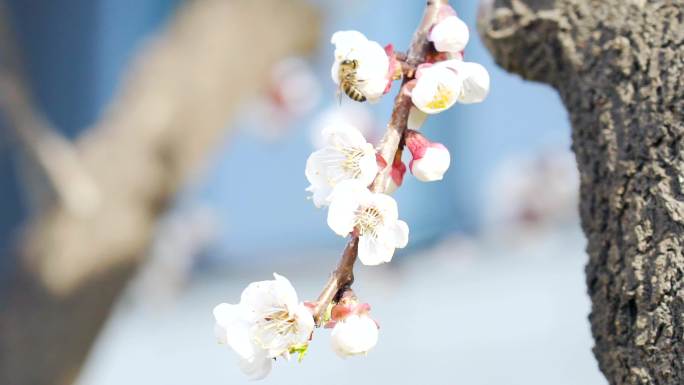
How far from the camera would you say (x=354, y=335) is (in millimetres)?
439

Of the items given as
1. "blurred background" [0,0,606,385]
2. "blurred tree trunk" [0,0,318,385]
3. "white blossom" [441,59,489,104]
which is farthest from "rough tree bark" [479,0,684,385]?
"blurred tree trunk" [0,0,318,385]

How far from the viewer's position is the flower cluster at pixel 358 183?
0.44m

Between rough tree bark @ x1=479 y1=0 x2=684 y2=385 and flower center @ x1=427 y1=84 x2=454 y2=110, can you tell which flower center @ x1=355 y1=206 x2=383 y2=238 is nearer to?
flower center @ x1=427 y1=84 x2=454 y2=110

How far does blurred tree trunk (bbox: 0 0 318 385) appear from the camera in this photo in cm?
132

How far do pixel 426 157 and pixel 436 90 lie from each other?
0.03m

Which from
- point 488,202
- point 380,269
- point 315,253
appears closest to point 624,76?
point 380,269

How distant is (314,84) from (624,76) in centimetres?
193

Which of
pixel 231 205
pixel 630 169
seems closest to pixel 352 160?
pixel 630 169

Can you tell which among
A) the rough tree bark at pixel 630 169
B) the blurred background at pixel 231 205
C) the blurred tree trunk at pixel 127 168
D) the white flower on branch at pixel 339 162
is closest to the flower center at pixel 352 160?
the white flower on branch at pixel 339 162

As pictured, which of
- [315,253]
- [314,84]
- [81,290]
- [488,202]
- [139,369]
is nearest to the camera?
[81,290]

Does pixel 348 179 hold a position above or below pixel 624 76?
below

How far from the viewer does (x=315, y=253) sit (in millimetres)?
4504

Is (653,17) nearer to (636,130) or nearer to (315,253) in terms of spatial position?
(636,130)

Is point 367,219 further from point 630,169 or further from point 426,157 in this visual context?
point 630,169
